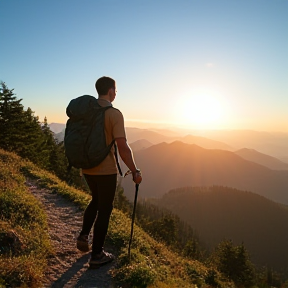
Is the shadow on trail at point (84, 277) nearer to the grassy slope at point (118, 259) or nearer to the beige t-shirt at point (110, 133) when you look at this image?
the grassy slope at point (118, 259)

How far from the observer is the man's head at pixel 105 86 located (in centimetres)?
473

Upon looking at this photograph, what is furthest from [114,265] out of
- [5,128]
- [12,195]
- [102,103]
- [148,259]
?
[5,128]

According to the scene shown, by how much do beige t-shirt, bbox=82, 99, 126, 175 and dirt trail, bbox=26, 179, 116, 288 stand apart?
6.54 feet

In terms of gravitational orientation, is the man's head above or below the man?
above

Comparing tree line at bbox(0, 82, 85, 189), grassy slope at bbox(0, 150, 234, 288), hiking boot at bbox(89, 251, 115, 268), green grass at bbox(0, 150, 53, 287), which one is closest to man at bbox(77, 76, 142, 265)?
hiking boot at bbox(89, 251, 115, 268)

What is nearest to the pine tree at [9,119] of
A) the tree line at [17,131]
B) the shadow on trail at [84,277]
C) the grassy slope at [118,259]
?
Answer: the tree line at [17,131]

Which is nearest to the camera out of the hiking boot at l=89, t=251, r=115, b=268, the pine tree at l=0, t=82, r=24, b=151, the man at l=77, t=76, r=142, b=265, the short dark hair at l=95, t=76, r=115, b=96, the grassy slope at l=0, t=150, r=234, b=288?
the man at l=77, t=76, r=142, b=265

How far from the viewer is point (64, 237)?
22.8 ft

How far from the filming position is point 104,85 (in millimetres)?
4727

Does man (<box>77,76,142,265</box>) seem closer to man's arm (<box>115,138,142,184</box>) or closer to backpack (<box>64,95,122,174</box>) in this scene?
man's arm (<box>115,138,142,184</box>)

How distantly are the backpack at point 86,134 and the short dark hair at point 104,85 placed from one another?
0.20 meters

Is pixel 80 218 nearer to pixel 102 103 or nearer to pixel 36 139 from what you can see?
pixel 102 103

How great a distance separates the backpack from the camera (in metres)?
4.47

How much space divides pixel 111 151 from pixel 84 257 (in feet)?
8.88
